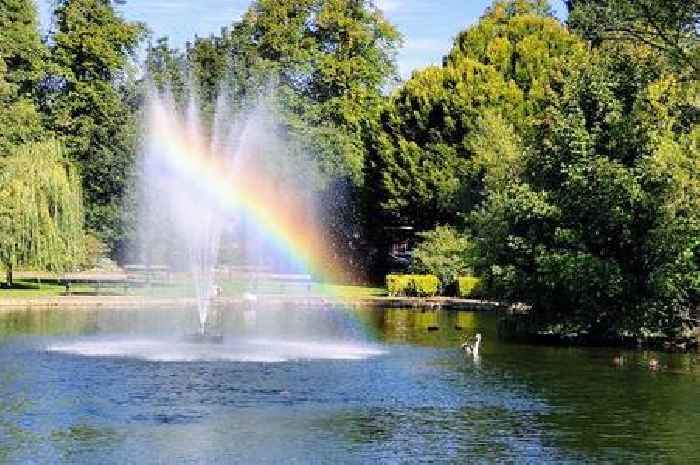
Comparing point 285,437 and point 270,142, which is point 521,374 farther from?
point 270,142

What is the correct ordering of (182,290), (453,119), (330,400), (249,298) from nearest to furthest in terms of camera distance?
1. (330,400)
2. (249,298)
3. (182,290)
4. (453,119)

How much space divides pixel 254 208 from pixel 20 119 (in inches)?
734

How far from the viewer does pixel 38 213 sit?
63031 millimetres

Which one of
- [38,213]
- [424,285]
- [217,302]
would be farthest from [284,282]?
[38,213]

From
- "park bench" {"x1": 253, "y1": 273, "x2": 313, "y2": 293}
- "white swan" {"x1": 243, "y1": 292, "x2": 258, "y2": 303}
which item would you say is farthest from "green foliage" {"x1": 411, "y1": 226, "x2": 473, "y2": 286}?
"white swan" {"x1": 243, "y1": 292, "x2": 258, "y2": 303}

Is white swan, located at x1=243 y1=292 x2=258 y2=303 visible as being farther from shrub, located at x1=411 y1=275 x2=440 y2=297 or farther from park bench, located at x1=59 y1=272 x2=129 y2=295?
shrub, located at x1=411 y1=275 x2=440 y2=297

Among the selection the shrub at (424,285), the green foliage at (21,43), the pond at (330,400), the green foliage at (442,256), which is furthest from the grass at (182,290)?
the pond at (330,400)

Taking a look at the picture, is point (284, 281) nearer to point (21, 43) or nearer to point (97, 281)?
point (97, 281)

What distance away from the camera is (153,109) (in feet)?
263

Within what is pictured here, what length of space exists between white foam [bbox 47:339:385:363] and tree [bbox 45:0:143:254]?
36.5 m

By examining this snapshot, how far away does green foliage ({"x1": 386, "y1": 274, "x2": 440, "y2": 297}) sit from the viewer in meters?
69.8

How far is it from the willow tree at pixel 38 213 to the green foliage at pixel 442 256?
62.2ft

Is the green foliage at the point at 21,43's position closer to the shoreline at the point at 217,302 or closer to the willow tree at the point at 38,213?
the willow tree at the point at 38,213

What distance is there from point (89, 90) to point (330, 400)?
54449mm
